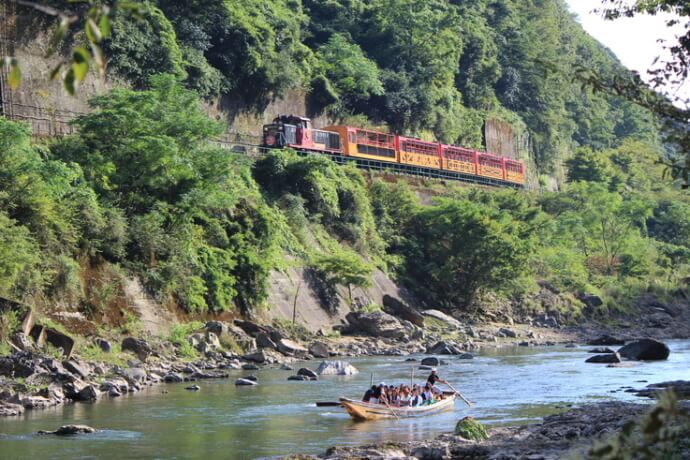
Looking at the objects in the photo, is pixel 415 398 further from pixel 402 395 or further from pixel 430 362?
pixel 430 362

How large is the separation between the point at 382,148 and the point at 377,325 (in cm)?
2146

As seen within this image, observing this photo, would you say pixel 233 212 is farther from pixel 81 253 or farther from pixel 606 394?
pixel 606 394

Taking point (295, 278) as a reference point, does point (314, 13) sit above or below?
above

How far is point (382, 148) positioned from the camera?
210 ft

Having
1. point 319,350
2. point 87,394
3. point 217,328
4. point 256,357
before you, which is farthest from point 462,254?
point 87,394

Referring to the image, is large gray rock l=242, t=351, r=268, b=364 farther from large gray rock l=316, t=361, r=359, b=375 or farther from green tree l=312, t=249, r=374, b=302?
green tree l=312, t=249, r=374, b=302

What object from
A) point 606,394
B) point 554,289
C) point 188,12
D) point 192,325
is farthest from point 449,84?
point 606,394

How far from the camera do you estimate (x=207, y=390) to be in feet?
88.3

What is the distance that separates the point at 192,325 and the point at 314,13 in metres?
51.5

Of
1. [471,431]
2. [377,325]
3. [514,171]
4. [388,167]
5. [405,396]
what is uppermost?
[514,171]

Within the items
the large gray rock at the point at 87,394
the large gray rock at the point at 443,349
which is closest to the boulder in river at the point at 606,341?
the large gray rock at the point at 443,349

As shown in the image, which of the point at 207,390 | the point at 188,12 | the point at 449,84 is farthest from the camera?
the point at 449,84

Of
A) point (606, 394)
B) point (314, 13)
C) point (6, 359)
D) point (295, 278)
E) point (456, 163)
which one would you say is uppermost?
point (314, 13)

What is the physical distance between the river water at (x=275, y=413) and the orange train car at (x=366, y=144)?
28.0 m
